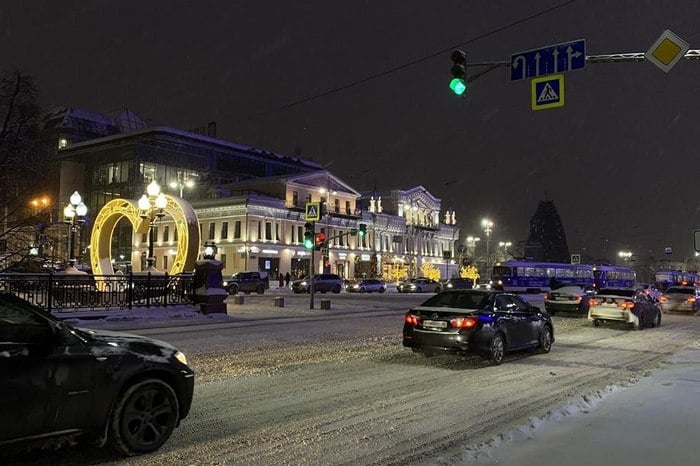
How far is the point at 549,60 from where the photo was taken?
1288cm

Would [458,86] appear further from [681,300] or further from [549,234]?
[549,234]

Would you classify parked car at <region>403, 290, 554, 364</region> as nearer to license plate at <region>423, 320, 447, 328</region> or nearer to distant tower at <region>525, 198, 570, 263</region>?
license plate at <region>423, 320, 447, 328</region>

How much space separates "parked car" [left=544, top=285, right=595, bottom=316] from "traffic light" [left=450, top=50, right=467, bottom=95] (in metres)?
16.1

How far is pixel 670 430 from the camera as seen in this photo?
6863 mm

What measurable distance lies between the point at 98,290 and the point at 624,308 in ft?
62.9

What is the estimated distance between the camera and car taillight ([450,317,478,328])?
11664 mm

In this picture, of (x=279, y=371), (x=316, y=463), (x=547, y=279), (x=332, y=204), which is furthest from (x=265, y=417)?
(x=332, y=204)

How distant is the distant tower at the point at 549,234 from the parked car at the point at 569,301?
108 m

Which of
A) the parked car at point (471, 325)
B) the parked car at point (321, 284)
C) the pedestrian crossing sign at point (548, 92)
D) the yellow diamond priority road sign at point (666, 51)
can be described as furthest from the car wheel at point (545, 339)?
the parked car at point (321, 284)

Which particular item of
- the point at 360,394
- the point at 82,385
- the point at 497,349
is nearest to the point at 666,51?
the point at 497,349

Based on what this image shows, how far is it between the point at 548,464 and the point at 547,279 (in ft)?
202

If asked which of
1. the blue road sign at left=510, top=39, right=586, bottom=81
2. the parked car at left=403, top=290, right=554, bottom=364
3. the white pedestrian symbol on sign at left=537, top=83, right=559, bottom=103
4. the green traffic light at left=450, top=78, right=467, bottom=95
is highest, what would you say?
the blue road sign at left=510, top=39, right=586, bottom=81

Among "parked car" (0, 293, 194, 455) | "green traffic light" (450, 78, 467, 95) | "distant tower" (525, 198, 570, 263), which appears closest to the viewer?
"parked car" (0, 293, 194, 455)

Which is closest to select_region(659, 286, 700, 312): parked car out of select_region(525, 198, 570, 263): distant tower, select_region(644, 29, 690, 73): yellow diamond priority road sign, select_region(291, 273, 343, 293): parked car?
select_region(644, 29, 690, 73): yellow diamond priority road sign
